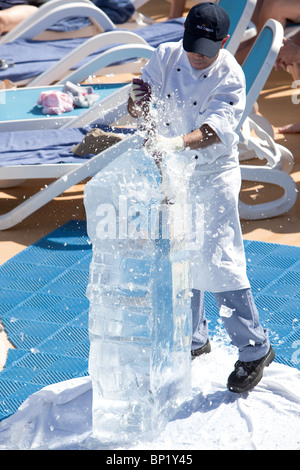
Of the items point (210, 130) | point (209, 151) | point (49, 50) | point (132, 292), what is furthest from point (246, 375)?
point (49, 50)

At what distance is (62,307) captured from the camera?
4836 millimetres

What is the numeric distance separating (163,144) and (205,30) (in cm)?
54

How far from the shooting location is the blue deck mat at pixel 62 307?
419 cm

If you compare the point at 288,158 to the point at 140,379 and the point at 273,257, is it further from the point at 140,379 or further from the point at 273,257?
the point at 140,379

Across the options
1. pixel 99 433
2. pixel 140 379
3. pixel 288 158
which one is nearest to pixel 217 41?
pixel 140 379

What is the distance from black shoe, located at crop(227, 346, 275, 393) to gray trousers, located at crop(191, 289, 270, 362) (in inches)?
1.2

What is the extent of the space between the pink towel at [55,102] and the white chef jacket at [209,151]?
3.37 m

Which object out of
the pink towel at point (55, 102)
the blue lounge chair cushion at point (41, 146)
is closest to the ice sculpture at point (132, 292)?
the blue lounge chair cushion at point (41, 146)

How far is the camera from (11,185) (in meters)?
6.65

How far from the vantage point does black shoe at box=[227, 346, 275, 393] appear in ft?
12.3

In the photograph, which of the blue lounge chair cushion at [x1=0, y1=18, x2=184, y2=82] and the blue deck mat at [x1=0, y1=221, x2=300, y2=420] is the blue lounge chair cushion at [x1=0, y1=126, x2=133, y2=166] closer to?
the blue deck mat at [x1=0, y1=221, x2=300, y2=420]

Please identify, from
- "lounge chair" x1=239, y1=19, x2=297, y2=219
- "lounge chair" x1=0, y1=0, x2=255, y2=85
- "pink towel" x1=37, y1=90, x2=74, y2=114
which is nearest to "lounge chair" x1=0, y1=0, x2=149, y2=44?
"lounge chair" x1=0, y1=0, x2=255, y2=85

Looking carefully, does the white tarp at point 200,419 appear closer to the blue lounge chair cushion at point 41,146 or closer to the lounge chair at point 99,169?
the lounge chair at point 99,169

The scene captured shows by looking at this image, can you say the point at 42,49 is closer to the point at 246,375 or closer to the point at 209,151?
the point at 209,151
